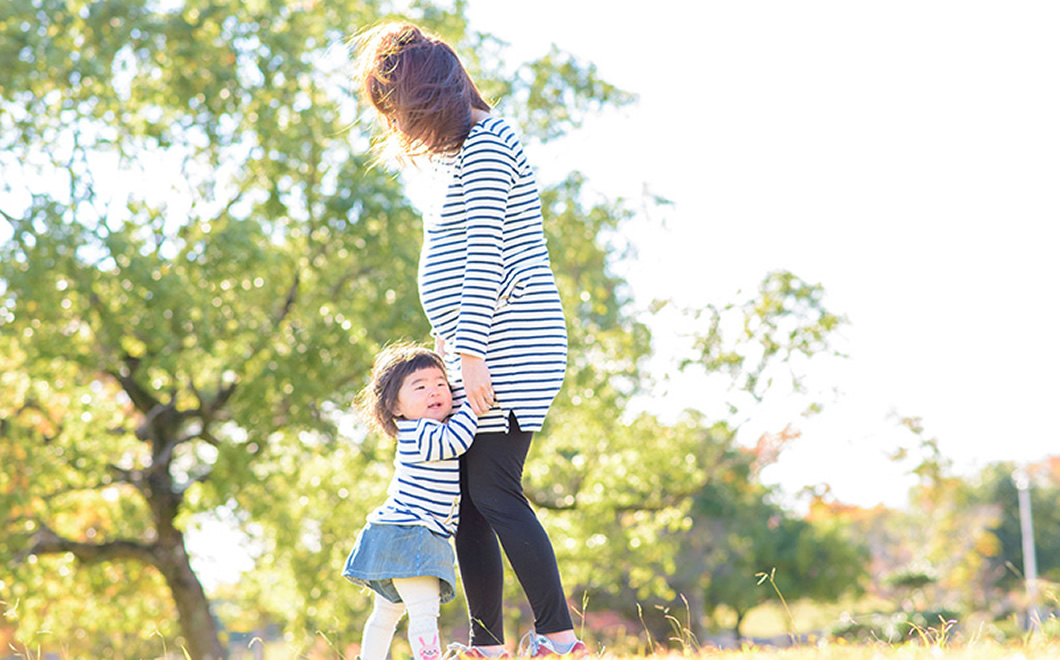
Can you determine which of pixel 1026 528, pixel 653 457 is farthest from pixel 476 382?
pixel 1026 528

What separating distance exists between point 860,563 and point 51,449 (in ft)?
97.7

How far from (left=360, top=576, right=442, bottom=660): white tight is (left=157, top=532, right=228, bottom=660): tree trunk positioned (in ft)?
29.5

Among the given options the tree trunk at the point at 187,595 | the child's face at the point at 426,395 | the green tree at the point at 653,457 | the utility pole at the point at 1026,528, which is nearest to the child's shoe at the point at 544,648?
the child's face at the point at 426,395

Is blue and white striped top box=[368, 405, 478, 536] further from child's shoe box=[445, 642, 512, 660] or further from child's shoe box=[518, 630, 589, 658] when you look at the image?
child's shoe box=[518, 630, 589, 658]

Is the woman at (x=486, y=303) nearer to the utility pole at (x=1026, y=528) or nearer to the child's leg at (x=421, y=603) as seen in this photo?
the child's leg at (x=421, y=603)

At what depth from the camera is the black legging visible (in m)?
3.05

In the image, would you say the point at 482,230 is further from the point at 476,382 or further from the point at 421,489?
the point at 421,489

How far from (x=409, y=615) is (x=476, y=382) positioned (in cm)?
80

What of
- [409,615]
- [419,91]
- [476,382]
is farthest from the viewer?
[409,615]

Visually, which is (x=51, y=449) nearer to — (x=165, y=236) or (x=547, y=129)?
(x=165, y=236)

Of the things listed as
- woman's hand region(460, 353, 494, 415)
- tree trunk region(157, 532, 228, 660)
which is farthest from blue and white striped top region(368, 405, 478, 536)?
tree trunk region(157, 532, 228, 660)

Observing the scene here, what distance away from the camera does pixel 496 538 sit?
11.0 ft

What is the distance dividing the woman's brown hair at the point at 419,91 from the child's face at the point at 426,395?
0.70 meters

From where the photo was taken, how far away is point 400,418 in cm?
343
